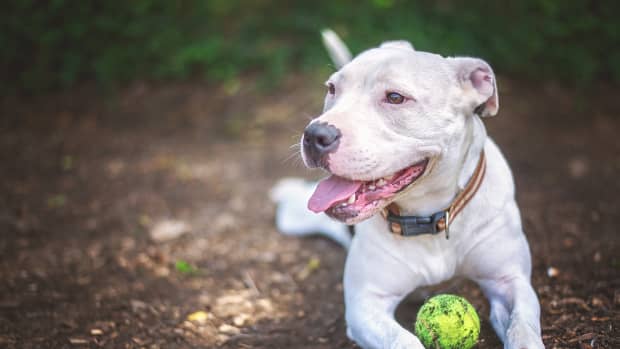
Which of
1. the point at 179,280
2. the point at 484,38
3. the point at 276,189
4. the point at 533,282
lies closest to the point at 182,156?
the point at 276,189

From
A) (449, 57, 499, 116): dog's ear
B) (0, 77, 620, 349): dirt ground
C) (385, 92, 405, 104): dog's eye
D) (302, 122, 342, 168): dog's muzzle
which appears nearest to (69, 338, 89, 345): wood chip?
(0, 77, 620, 349): dirt ground

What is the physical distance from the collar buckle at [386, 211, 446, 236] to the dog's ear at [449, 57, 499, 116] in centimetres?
59

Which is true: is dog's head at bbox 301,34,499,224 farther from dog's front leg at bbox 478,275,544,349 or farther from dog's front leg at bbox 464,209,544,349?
dog's front leg at bbox 478,275,544,349

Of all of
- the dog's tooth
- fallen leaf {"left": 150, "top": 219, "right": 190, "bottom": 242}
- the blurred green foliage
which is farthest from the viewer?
the blurred green foliage

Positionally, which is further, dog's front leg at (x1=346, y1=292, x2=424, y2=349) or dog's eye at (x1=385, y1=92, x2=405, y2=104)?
dog's eye at (x1=385, y1=92, x2=405, y2=104)

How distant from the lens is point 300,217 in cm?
506

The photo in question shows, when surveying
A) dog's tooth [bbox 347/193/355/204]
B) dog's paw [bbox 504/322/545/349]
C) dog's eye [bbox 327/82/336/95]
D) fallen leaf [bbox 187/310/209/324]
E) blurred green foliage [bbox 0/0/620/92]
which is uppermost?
blurred green foliage [bbox 0/0/620/92]

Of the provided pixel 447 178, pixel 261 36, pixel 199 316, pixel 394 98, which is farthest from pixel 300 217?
pixel 261 36

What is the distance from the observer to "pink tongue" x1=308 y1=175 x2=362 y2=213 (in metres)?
2.74

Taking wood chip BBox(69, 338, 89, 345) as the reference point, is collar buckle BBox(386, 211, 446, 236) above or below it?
Answer: above

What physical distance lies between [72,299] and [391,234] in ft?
7.04

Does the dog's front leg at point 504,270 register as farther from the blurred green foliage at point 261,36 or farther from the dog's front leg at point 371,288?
the blurred green foliage at point 261,36

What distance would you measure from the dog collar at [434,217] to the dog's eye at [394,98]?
559mm

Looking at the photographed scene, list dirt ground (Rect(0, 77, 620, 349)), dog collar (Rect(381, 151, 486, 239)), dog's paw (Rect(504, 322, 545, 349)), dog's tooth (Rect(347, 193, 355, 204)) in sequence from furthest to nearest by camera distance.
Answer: dirt ground (Rect(0, 77, 620, 349)) → dog collar (Rect(381, 151, 486, 239)) → dog's tooth (Rect(347, 193, 355, 204)) → dog's paw (Rect(504, 322, 545, 349))
